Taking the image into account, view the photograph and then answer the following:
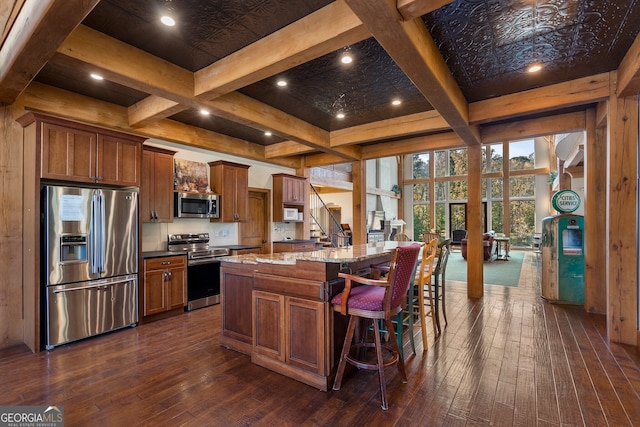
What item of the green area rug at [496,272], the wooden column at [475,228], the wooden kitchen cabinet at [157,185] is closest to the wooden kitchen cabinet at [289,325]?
the wooden kitchen cabinet at [157,185]

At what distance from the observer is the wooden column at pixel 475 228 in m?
5.27

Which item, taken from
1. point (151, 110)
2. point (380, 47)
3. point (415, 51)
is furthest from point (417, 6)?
point (151, 110)

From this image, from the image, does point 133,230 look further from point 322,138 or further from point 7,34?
point 322,138

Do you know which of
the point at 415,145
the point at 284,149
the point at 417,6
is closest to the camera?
the point at 417,6

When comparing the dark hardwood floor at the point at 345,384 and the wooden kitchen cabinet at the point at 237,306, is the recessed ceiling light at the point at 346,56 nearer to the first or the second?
the wooden kitchen cabinet at the point at 237,306

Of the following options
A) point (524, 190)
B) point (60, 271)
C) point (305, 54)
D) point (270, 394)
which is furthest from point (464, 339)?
point (524, 190)

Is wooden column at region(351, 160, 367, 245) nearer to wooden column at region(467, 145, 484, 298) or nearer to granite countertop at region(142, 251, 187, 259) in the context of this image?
wooden column at region(467, 145, 484, 298)

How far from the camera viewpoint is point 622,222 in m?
3.28

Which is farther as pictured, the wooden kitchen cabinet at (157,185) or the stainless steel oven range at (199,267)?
the stainless steel oven range at (199,267)

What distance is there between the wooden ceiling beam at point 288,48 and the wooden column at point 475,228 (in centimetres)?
392

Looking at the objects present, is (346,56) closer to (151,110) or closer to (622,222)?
(151,110)

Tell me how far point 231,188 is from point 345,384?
160 inches

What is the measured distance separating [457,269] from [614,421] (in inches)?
254

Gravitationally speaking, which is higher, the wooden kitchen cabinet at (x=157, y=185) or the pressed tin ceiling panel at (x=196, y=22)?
the pressed tin ceiling panel at (x=196, y=22)
